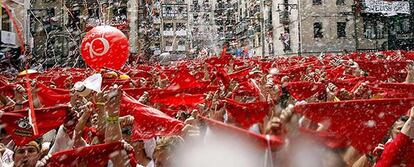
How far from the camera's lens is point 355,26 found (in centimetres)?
4309

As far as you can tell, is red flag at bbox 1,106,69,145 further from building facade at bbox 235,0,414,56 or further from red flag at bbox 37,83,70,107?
building facade at bbox 235,0,414,56

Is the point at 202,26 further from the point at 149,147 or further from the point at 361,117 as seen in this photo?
the point at 361,117

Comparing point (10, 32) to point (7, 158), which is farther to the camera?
point (10, 32)

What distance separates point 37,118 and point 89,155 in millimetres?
2240

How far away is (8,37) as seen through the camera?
1230 inches

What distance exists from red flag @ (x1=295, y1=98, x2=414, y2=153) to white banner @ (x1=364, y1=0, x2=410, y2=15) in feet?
129

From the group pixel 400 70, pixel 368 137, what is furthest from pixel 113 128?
pixel 400 70

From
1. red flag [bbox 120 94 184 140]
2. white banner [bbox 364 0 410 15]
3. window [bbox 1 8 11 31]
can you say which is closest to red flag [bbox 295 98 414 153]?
red flag [bbox 120 94 184 140]

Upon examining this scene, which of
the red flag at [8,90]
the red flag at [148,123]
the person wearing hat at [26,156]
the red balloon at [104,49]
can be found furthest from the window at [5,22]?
the person wearing hat at [26,156]

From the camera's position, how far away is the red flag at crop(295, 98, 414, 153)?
4.15 metres

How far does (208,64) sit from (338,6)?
3087 cm

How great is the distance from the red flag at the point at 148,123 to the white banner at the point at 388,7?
38.1 metres

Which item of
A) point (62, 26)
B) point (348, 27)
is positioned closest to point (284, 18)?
point (348, 27)

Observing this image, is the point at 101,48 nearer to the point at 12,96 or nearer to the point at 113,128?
the point at 12,96
